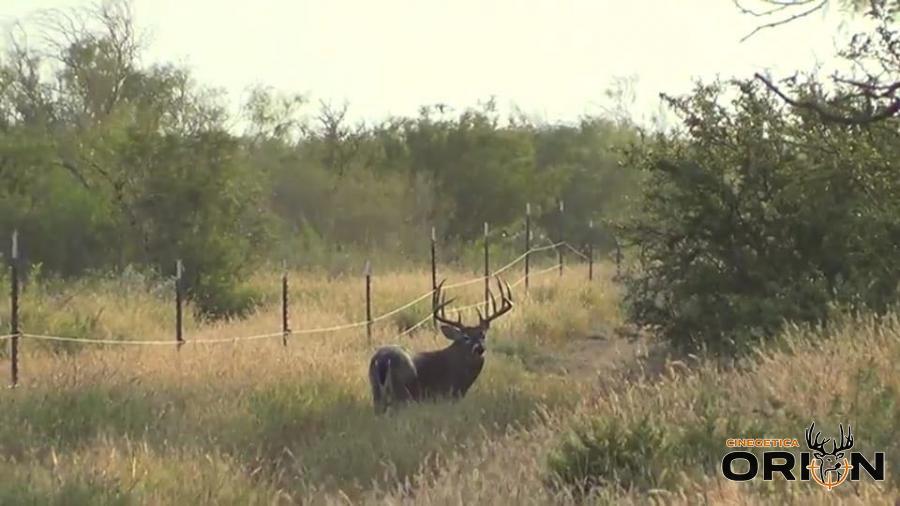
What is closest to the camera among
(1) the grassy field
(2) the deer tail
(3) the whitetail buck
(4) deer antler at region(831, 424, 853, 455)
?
(4) deer antler at region(831, 424, 853, 455)

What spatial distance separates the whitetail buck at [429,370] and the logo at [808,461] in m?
5.28

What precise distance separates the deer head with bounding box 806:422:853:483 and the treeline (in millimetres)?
11425

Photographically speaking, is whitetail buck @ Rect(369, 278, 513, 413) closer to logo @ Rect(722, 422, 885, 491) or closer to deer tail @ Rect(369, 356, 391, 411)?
deer tail @ Rect(369, 356, 391, 411)

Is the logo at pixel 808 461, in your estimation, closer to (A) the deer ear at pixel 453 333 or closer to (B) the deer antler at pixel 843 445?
(B) the deer antler at pixel 843 445

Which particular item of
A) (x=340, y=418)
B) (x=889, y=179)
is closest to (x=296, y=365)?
(x=340, y=418)

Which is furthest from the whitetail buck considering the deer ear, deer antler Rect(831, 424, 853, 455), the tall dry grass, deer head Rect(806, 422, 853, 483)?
deer antler Rect(831, 424, 853, 455)

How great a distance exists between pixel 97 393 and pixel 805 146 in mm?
7641

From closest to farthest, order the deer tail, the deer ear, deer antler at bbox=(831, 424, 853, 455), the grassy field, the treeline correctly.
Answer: deer antler at bbox=(831, 424, 853, 455) → the grassy field → the deer tail → the deer ear → the treeline

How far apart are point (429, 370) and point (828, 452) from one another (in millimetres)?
6574

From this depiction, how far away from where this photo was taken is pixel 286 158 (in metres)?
38.9

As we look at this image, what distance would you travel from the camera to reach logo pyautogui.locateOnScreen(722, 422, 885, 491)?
5.82 meters

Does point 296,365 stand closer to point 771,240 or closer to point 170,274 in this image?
point 771,240

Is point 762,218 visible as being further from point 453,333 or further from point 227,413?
point 227,413

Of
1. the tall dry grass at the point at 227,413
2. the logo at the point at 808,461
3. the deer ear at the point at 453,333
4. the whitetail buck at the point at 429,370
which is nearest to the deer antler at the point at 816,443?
the logo at the point at 808,461
